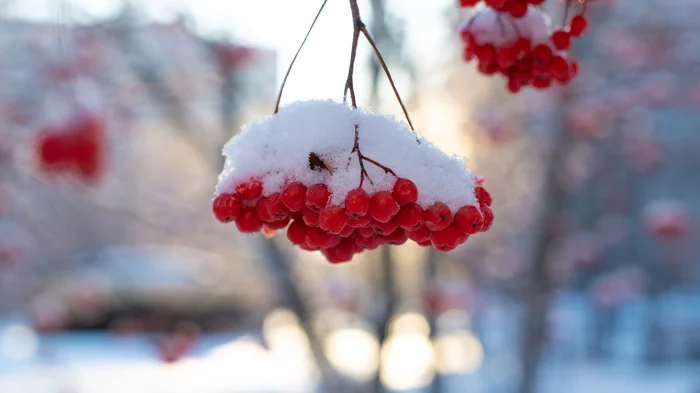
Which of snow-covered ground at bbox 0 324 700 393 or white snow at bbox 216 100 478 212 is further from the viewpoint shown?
snow-covered ground at bbox 0 324 700 393

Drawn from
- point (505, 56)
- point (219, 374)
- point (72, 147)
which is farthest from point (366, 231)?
point (219, 374)

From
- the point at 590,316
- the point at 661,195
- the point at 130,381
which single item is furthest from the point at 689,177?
the point at 130,381

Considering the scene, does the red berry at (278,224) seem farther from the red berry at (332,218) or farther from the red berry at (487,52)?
the red berry at (487,52)

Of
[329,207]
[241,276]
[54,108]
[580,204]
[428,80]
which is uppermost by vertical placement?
[580,204]

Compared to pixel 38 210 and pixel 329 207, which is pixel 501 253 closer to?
pixel 38 210

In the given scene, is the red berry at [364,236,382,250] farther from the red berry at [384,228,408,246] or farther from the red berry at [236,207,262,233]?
the red berry at [236,207,262,233]

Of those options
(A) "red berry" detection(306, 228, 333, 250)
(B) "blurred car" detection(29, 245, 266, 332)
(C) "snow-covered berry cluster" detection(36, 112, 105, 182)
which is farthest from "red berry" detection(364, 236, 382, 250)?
(B) "blurred car" detection(29, 245, 266, 332)

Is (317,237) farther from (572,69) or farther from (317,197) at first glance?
(572,69)
